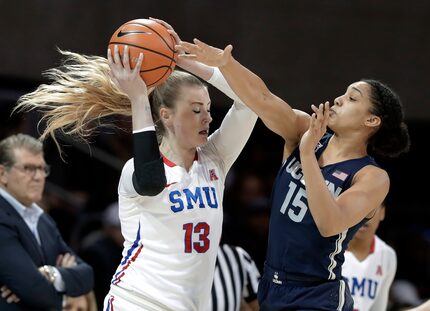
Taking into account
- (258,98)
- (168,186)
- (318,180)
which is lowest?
(168,186)

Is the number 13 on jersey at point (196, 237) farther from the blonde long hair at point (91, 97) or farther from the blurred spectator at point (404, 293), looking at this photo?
the blurred spectator at point (404, 293)

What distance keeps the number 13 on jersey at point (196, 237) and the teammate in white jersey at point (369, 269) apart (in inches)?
77.5

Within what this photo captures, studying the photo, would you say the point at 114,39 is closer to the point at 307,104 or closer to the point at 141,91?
the point at 141,91

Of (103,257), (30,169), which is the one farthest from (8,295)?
(103,257)

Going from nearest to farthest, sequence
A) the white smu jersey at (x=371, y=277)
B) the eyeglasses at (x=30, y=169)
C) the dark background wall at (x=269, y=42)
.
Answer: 1. the eyeglasses at (x=30, y=169)
2. the white smu jersey at (x=371, y=277)
3. the dark background wall at (x=269, y=42)

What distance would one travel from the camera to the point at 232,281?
5.80m

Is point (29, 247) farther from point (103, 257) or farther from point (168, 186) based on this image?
point (103, 257)

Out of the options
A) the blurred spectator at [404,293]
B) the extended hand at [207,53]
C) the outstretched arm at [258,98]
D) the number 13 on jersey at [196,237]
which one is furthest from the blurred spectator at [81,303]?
the blurred spectator at [404,293]

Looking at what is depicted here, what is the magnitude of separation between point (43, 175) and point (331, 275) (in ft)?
7.14

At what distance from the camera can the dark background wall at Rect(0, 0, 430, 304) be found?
8023 millimetres

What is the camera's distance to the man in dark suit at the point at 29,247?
5262mm

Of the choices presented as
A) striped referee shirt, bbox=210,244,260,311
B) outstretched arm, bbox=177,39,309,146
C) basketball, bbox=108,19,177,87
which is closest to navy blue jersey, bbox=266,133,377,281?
A: outstretched arm, bbox=177,39,309,146

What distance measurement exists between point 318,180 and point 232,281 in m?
1.98

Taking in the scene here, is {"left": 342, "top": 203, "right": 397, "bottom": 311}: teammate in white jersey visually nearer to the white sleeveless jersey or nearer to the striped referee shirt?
the striped referee shirt
